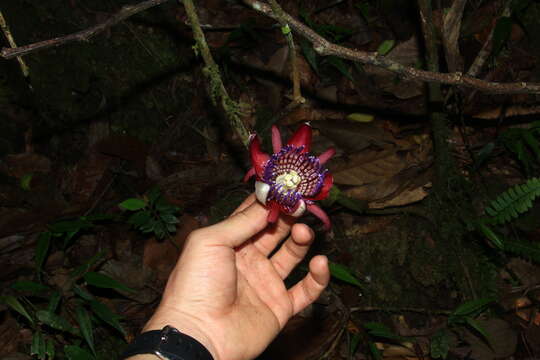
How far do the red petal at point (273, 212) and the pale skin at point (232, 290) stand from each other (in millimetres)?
34

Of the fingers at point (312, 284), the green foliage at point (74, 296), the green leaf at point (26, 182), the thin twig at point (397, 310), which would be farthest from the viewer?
the green leaf at point (26, 182)

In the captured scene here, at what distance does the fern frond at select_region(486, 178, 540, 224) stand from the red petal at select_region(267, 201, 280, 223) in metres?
1.71

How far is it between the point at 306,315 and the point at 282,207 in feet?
4.77

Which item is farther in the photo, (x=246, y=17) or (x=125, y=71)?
(x=246, y=17)

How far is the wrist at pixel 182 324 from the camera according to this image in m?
1.96

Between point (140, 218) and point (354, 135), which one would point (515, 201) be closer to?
point (354, 135)

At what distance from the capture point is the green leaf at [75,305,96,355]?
112 inches

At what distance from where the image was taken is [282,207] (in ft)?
6.63

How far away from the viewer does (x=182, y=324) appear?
1976 mm

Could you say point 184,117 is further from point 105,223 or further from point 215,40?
point 105,223

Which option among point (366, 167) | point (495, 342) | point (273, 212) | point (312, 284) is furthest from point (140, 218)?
point (495, 342)

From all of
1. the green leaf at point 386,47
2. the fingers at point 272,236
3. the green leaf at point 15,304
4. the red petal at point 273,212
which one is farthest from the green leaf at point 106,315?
the green leaf at point 386,47

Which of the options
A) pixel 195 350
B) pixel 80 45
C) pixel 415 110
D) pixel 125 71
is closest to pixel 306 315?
pixel 195 350

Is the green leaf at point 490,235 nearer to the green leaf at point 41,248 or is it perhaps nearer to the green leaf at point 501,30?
the green leaf at point 501,30
